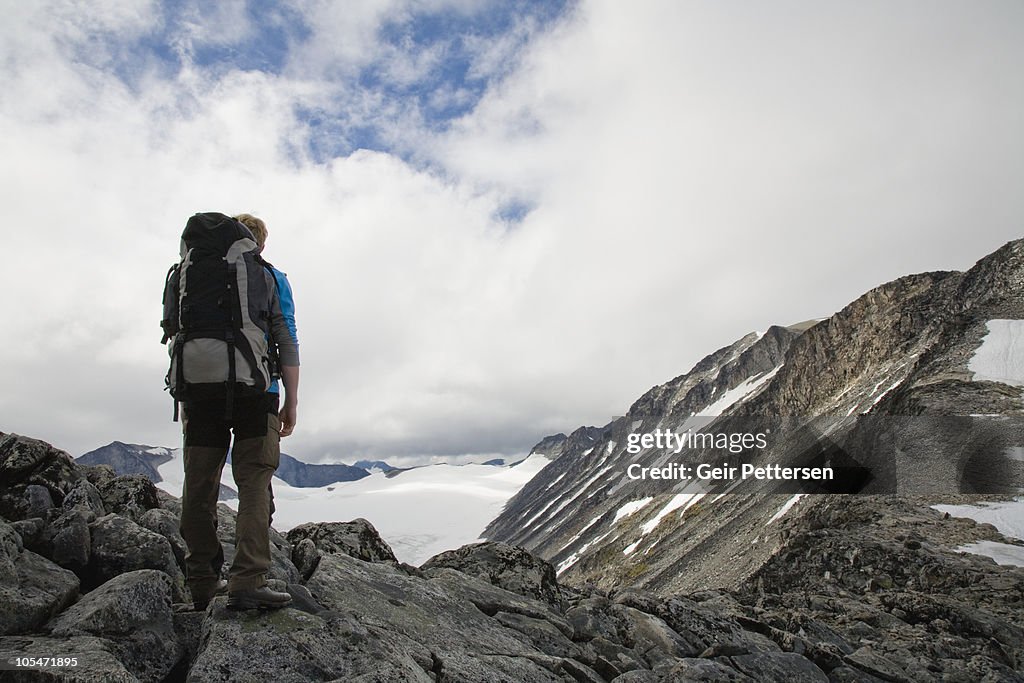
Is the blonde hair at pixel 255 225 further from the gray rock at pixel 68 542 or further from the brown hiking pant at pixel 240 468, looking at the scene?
the gray rock at pixel 68 542

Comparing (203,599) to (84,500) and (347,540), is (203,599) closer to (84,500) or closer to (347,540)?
(84,500)

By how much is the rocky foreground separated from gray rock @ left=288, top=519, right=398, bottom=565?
4cm

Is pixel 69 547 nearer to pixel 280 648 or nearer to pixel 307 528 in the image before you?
pixel 280 648

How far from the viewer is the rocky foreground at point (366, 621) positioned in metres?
5.56

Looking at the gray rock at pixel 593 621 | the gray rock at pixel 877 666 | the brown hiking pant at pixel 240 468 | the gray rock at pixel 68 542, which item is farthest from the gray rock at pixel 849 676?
the gray rock at pixel 68 542

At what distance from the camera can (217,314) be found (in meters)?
6.11

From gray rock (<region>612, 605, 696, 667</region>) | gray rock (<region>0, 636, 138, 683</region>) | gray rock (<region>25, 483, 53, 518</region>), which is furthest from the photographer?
gray rock (<region>612, 605, 696, 667</region>)

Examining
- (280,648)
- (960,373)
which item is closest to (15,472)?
(280,648)

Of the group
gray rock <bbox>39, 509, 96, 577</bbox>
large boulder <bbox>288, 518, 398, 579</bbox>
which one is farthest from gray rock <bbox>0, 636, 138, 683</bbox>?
large boulder <bbox>288, 518, 398, 579</bbox>

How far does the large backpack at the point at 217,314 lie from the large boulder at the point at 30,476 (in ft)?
11.6

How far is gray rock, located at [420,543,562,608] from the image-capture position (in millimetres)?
11402

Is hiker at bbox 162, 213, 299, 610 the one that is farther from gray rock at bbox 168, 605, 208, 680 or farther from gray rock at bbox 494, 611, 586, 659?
gray rock at bbox 494, 611, 586, 659

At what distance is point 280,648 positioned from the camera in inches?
217

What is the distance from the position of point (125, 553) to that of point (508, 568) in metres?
6.61
